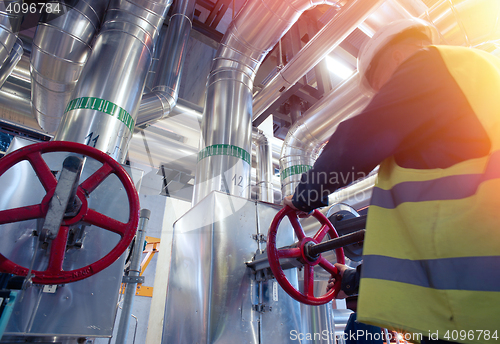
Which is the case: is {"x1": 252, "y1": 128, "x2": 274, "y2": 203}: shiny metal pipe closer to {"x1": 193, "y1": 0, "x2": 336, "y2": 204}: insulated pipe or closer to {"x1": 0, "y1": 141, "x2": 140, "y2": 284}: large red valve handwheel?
{"x1": 193, "y1": 0, "x2": 336, "y2": 204}: insulated pipe

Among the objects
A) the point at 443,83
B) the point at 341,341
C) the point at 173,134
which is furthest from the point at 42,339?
the point at 341,341

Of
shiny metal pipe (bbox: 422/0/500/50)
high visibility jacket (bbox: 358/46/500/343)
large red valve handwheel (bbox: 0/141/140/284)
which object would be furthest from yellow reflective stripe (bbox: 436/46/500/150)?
shiny metal pipe (bbox: 422/0/500/50)

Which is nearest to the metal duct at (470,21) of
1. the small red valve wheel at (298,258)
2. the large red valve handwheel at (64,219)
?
the small red valve wheel at (298,258)

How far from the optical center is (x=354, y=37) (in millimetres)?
3316

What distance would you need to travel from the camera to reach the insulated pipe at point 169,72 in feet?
7.55

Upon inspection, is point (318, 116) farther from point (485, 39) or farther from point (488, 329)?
point (488, 329)

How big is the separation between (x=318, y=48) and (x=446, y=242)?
74.7 inches

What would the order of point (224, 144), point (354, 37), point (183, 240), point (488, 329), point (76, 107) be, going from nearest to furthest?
point (488, 329) → point (76, 107) → point (183, 240) → point (224, 144) → point (354, 37)

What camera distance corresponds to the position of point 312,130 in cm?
257

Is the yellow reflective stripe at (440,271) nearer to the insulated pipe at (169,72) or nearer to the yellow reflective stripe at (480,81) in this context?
the yellow reflective stripe at (480,81)

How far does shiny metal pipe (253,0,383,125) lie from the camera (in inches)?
72.4

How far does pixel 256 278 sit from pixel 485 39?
1648mm

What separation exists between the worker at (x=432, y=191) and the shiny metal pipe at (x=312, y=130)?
68.5 inches

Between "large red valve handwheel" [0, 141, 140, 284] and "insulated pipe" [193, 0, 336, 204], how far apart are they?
0.76 meters
